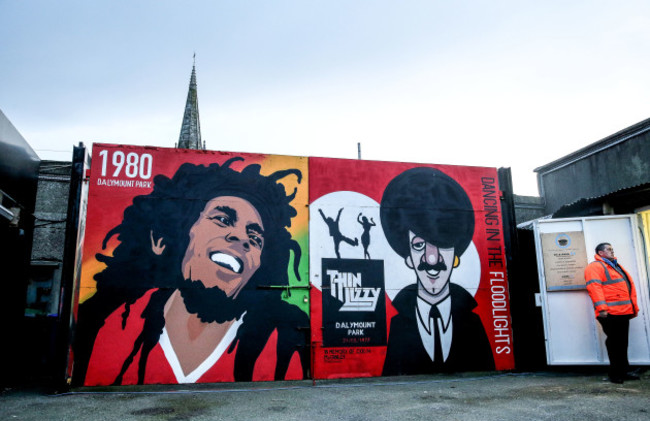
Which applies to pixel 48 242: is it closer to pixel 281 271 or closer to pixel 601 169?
pixel 281 271

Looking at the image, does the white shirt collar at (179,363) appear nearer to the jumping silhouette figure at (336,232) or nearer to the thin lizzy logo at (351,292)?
the thin lizzy logo at (351,292)

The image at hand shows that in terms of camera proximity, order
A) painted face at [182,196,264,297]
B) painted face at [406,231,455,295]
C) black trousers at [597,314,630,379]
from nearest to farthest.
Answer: black trousers at [597,314,630,379] → painted face at [182,196,264,297] → painted face at [406,231,455,295]

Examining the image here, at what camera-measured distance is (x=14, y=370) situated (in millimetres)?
7633

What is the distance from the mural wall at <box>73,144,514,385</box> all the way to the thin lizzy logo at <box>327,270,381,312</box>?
2cm

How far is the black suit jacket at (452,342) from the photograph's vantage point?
733cm

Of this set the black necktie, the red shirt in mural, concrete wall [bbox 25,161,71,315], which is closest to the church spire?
concrete wall [bbox 25,161,71,315]

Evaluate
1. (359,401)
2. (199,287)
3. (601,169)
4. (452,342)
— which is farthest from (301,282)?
(601,169)

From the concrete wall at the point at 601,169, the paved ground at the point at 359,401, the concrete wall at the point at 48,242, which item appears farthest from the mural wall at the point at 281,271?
the concrete wall at the point at 601,169

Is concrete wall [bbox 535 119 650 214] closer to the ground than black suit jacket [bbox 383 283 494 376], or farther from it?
farther from it

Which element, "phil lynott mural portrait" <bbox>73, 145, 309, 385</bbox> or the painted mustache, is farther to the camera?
the painted mustache

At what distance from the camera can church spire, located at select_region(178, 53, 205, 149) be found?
3734cm

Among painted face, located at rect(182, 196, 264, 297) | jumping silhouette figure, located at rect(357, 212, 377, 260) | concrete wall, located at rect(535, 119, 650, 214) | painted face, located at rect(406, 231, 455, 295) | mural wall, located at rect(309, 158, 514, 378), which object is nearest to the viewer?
painted face, located at rect(182, 196, 264, 297)

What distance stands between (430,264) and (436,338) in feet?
3.90

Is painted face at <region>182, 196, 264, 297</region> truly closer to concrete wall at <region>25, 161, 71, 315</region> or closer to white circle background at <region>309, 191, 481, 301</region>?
white circle background at <region>309, 191, 481, 301</region>
